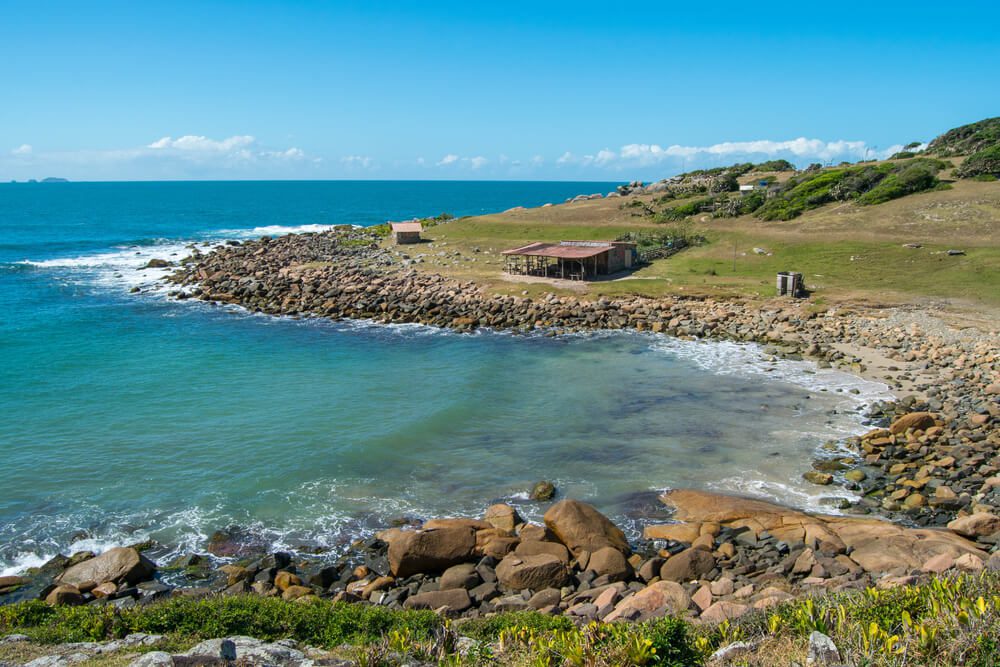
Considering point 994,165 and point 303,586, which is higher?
point 994,165

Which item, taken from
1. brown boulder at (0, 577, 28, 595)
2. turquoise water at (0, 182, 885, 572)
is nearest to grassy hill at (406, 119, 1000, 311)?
turquoise water at (0, 182, 885, 572)

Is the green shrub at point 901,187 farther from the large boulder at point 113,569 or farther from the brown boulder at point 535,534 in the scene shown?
the large boulder at point 113,569

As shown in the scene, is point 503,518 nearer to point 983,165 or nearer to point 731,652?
point 731,652

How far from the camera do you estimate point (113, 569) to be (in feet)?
53.2

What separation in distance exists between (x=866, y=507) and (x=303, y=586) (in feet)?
49.6

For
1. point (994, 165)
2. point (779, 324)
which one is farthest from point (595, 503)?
point (994, 165)

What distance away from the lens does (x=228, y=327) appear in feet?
141

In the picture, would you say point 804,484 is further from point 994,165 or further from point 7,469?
point 994,165

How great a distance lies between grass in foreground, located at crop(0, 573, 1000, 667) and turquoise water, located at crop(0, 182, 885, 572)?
264 inches

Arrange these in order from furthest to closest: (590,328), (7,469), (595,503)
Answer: (590,328)
(7,469)
(595,503)

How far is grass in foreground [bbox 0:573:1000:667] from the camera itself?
8891 millimetres

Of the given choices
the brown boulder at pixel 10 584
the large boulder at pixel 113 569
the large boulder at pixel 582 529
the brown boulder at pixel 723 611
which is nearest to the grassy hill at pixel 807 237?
the large boulder at pixel 582 529


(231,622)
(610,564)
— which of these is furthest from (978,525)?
(231,622)

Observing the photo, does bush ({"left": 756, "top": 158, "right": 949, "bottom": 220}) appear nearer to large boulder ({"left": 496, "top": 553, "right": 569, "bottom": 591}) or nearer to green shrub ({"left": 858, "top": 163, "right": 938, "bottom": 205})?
green shrub ({"left": 858, "top": 163, "right": 938, "bottom": 205})
